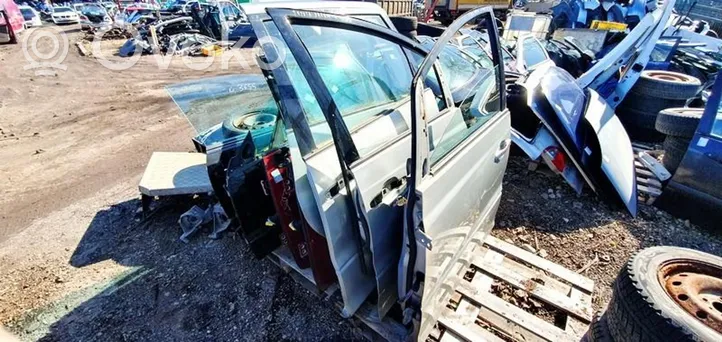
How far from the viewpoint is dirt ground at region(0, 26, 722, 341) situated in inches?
83.1

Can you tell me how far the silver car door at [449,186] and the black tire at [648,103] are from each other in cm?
319

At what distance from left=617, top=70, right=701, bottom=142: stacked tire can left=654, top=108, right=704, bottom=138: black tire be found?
99 centimetres

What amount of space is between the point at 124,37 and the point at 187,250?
604 inches

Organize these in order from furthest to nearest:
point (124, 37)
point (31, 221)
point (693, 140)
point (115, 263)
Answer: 1. point (124, 37)
2. point (31, 221)
3. point (693, 140)
4. point (115, 263)

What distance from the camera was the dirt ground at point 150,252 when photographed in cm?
211

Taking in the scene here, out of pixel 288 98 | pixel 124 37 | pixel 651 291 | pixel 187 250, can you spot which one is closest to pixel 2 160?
pixel 187 250

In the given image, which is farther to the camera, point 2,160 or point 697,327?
point 2,160

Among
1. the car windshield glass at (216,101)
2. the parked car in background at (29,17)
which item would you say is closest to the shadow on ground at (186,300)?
the car windshield glass at (216,101)

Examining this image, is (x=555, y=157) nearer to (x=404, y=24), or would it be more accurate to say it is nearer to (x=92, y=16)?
(x=404, y=24)

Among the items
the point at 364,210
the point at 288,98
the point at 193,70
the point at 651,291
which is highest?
the point at 288,98

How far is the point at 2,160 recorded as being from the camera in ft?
13.7

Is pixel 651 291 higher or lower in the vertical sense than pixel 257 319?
higher

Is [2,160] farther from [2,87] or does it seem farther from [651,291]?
[651,291]

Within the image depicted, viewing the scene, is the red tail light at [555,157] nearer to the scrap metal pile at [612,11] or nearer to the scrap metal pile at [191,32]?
the scrap metal pile at [612,11]
